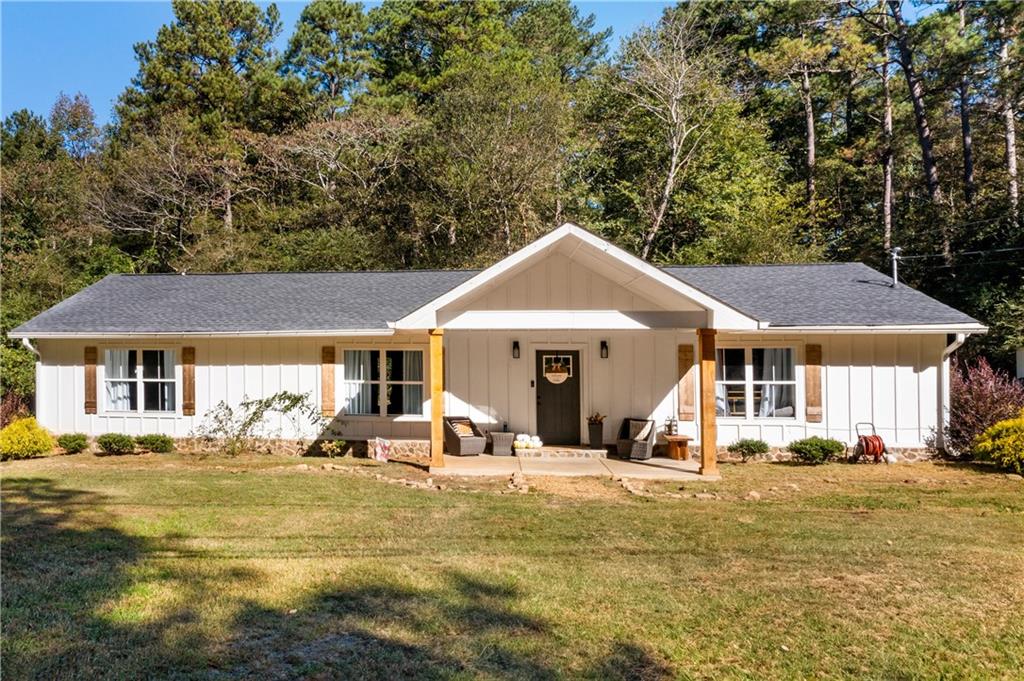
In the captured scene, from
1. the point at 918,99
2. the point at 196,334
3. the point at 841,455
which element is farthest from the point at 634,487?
the point at 918,99

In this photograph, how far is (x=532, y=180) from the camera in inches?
957

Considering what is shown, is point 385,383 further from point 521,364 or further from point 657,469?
point 657,469

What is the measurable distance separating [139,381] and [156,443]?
4.84 ft

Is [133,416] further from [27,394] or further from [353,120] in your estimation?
[353,120]

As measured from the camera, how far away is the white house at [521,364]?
11.8 m

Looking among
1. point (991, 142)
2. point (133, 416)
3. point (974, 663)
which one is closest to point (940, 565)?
point (974, 663)

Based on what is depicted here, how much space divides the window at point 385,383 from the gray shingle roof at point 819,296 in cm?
582

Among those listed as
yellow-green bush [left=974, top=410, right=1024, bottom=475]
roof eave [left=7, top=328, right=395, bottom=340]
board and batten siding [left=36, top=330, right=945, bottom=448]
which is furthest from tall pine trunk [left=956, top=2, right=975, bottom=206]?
roof eave [left=7, top=328, right=395, bottom=340]

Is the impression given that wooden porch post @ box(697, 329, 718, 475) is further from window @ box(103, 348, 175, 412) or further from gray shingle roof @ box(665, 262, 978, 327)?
window @ box(103, 348, 175, 412)

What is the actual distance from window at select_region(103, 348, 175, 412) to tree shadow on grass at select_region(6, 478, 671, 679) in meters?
7.55

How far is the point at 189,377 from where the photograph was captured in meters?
12.9

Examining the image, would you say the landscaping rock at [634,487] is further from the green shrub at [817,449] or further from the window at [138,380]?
the window at [138,380]

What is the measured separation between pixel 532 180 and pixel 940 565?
20.5 m

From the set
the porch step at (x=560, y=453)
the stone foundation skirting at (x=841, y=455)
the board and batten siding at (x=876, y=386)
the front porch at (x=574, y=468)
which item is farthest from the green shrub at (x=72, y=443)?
the board and batten siding at (x=876, y=386)
